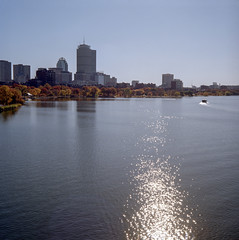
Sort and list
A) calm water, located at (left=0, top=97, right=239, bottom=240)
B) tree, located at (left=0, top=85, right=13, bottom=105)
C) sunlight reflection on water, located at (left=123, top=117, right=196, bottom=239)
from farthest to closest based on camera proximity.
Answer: tree, located at (left=0, top=85, right=13, bottom=105)
calm water, located at (left=0, top=97, right=239, bottom=240)
sunlight reflection on water, located at (left=123, top=117, right=196, bottom=239)

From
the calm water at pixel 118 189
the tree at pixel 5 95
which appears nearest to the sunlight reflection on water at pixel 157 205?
the calm water at pixel 118 189

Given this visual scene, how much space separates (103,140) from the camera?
4194 centimetres

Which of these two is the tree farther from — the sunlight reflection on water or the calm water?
the sunlight reflection on water

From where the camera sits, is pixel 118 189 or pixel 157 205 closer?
pixel 157 205

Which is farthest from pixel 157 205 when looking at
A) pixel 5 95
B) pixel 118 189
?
pixel 5 95

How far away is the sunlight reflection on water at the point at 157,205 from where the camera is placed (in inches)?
650

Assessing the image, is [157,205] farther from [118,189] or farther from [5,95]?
[5,95]

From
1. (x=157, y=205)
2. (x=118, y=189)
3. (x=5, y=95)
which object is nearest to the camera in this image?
(x=157, y=205)

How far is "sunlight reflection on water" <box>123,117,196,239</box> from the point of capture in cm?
1652

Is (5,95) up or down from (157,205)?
up

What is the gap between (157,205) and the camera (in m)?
19.8

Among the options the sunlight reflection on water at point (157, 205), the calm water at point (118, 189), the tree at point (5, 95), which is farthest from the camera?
the tree at point (5, 95)

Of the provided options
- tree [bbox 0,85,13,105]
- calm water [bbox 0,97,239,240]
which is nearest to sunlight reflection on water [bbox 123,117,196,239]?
calm water [bbox 0,97,239,240]

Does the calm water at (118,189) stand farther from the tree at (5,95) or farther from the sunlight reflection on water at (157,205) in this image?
the tree at (5,95)
